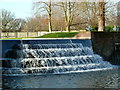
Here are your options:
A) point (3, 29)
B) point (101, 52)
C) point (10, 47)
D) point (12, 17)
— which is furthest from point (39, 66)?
point (12, 17)

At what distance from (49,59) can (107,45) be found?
528 centimetres

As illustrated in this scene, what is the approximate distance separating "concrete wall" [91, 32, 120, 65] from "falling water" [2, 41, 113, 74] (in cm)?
168

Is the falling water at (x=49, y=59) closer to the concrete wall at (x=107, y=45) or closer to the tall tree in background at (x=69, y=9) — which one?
the concrete wall at (x=107, y=45)

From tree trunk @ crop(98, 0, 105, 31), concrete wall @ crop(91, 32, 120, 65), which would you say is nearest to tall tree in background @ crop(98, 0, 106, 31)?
tree trunk @ crop(98, 0, 105, 31)

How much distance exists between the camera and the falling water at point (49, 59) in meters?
11.5

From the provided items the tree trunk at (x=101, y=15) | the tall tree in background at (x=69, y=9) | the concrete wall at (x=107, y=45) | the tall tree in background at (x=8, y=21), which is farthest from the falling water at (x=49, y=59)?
the tall tree in background at (x=8, y=21)

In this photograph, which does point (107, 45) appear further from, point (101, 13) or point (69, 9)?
point (69, 9)

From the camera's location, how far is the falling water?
37.9ft

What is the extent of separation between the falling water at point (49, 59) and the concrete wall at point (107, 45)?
1684mm

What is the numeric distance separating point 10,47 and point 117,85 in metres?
6.43

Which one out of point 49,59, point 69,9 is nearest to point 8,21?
point 69,9

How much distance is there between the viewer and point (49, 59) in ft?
39.5

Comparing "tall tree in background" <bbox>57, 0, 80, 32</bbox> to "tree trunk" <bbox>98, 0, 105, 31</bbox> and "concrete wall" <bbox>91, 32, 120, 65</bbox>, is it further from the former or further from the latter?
"concrete wall" <bbox>91, 32, 120, 65</bbox>

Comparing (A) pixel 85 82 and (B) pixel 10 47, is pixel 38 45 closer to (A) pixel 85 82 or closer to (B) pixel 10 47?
(B) pixel 10 47
